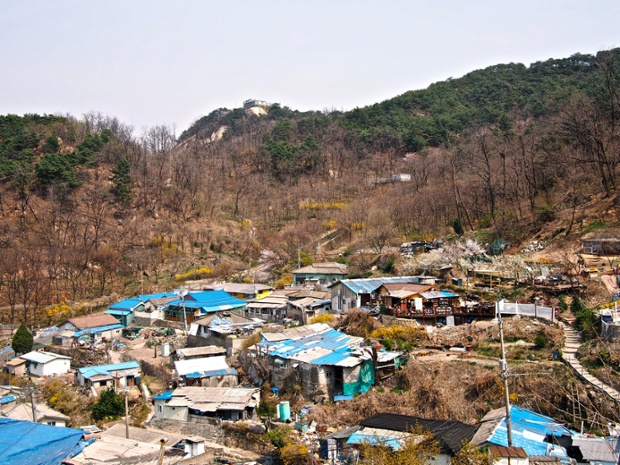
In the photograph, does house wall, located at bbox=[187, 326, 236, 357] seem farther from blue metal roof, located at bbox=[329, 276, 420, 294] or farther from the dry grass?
the dry grass

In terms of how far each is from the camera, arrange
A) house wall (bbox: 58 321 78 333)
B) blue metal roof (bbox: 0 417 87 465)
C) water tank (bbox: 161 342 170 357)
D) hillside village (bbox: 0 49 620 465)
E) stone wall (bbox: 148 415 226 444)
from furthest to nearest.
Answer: house wall (bbox: 58 321 78 333)
water tank (bbox: 161 342 170 357)
stone wall (bbox: 148 415 226 444)
hillside village (bbox: 0 49 620 465)
blue metal roof (bbox: 0 417 87 465)

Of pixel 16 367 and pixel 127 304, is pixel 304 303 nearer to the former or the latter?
pixel 127 304

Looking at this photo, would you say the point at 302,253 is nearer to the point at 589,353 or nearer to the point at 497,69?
the point at 589,353

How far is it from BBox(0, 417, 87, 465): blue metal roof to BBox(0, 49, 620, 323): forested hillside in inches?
785

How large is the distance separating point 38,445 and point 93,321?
16121 millimetres

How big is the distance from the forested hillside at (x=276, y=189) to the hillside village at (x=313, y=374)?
7.70 m

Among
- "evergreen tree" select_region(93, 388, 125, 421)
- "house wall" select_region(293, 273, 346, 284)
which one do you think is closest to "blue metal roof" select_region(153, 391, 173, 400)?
"evergreen tree" select_region(93, 388, 125, 421)

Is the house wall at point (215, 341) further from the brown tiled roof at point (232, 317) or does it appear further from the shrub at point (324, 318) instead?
the shrub at point (324, 318)

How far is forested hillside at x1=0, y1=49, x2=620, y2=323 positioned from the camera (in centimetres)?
3728

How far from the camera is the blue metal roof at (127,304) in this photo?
3388 cm

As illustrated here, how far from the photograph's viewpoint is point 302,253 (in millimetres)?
42812

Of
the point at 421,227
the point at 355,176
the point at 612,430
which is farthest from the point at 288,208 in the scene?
the point at 612,430

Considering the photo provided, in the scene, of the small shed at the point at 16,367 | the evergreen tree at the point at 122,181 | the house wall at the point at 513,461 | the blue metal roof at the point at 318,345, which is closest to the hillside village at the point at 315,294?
the house wall at the point at 513,461

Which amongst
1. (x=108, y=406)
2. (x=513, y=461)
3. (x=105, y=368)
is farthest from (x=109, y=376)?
(x=513, y=461)
